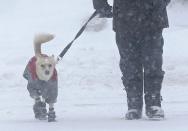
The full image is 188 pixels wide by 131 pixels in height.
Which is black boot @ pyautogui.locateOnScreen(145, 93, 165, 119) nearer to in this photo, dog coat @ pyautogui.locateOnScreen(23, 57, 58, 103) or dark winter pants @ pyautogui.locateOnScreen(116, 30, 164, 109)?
dark winter pants @ pyautogui.locateOnScreen(116, 30, 164, 109)

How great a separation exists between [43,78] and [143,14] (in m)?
1.18

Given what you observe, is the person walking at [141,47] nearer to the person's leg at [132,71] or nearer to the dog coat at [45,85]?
the person's leg at [132,71]

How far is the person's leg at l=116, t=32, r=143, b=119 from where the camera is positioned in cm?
620

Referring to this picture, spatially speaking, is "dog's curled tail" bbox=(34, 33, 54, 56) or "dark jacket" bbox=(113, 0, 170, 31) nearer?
"dark jacket" bbox=(113, 0, 170, 31)

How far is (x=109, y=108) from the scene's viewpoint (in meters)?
7.79

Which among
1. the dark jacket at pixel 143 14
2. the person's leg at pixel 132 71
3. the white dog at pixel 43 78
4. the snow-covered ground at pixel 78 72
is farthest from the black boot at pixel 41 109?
the dark jacket at pixel 143 14

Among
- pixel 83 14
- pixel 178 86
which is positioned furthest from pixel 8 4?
pixel 178 86

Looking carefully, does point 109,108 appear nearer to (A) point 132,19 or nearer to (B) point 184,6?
(A) point 132,19

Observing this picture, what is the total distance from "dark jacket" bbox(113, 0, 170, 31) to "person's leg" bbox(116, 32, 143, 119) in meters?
0.16

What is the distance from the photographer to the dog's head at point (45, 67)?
6.14 m

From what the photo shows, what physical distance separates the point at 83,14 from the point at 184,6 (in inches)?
95.5

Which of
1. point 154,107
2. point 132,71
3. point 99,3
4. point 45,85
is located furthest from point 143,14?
point 45,85

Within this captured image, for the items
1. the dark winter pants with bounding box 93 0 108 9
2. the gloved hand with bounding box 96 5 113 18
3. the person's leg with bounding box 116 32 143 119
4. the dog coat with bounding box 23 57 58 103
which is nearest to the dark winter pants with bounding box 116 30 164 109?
the person's leg with bounding box 116 32 143 119

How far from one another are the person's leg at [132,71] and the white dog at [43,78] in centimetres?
71
